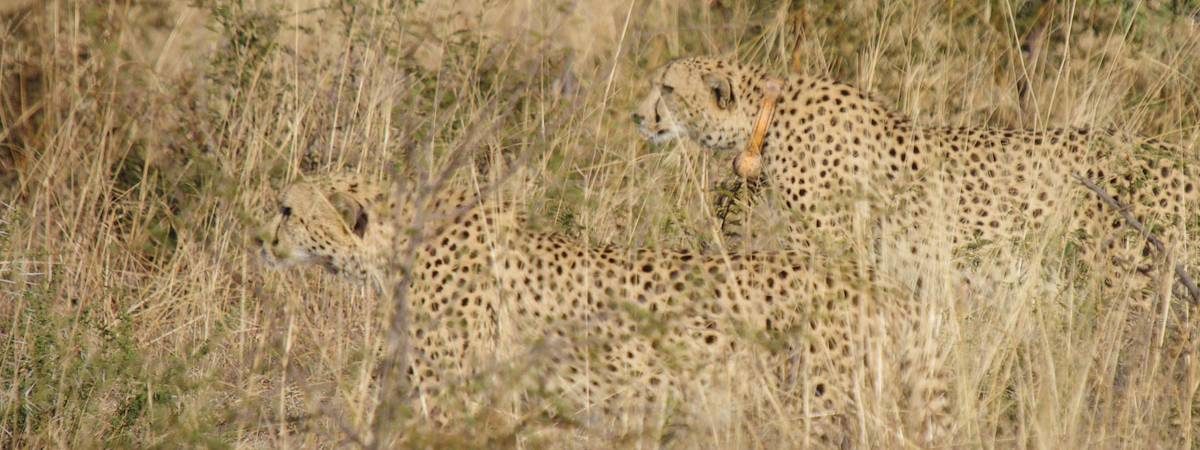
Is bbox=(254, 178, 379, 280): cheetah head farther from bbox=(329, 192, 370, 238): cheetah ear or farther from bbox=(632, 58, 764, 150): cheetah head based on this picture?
bbox=(632, 58, 764, 150): cheetah head

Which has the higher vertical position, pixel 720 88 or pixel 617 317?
pixel 720 88

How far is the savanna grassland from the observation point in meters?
4.88

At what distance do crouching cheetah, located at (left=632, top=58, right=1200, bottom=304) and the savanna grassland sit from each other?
20 cm

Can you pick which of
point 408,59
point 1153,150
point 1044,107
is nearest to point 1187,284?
point 1153,150

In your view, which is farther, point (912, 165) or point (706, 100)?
point (706, 100)

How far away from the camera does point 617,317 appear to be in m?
5.23

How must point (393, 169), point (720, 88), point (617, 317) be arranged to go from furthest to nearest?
point (720, 88), point (617, 317), point (393, 169)

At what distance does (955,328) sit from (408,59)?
3.28m

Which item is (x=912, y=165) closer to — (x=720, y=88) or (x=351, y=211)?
(x=720, y=88)

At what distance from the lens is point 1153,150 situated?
20.6 feet

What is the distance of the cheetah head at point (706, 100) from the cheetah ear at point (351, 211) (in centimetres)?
166

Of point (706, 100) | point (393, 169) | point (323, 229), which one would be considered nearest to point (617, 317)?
point (393, 169)

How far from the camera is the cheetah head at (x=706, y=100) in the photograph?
22.1 ft

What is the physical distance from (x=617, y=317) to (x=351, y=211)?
950 mm
